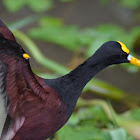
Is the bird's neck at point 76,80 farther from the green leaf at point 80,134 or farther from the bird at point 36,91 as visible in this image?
the green leaf at point 80,134

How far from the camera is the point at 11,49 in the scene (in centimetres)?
84

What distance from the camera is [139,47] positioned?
7.25ft

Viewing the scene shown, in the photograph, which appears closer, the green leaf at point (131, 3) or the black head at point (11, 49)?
the black head at point (11, 49)

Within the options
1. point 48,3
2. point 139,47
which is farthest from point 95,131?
point 48,3

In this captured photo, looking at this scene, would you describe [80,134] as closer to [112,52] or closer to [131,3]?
[112,52]

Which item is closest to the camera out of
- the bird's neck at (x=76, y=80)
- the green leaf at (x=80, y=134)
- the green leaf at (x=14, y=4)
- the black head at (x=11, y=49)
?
the black head at (x=11, y=49)

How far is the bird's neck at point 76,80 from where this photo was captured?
1.02 m

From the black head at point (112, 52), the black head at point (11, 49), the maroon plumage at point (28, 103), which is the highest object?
the black head at point (11, 49)

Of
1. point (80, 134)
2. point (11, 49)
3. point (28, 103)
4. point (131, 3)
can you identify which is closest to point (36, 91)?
point (28, 103)

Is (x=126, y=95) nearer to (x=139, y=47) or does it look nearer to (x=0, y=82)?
(x=139, y=47)

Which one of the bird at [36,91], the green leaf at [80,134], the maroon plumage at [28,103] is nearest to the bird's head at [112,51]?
the bird at [36,91]

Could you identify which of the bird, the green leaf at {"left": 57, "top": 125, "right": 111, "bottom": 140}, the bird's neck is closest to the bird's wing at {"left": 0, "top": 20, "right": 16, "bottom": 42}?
the bird

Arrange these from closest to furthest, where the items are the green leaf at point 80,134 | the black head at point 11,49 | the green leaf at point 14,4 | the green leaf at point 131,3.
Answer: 1. the black head at point 11,49
2. the green leaf at point 80,134
3. the green leaf at point 14,4
4. the green leaf at point 131,3

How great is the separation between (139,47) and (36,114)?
1343 millimetres
